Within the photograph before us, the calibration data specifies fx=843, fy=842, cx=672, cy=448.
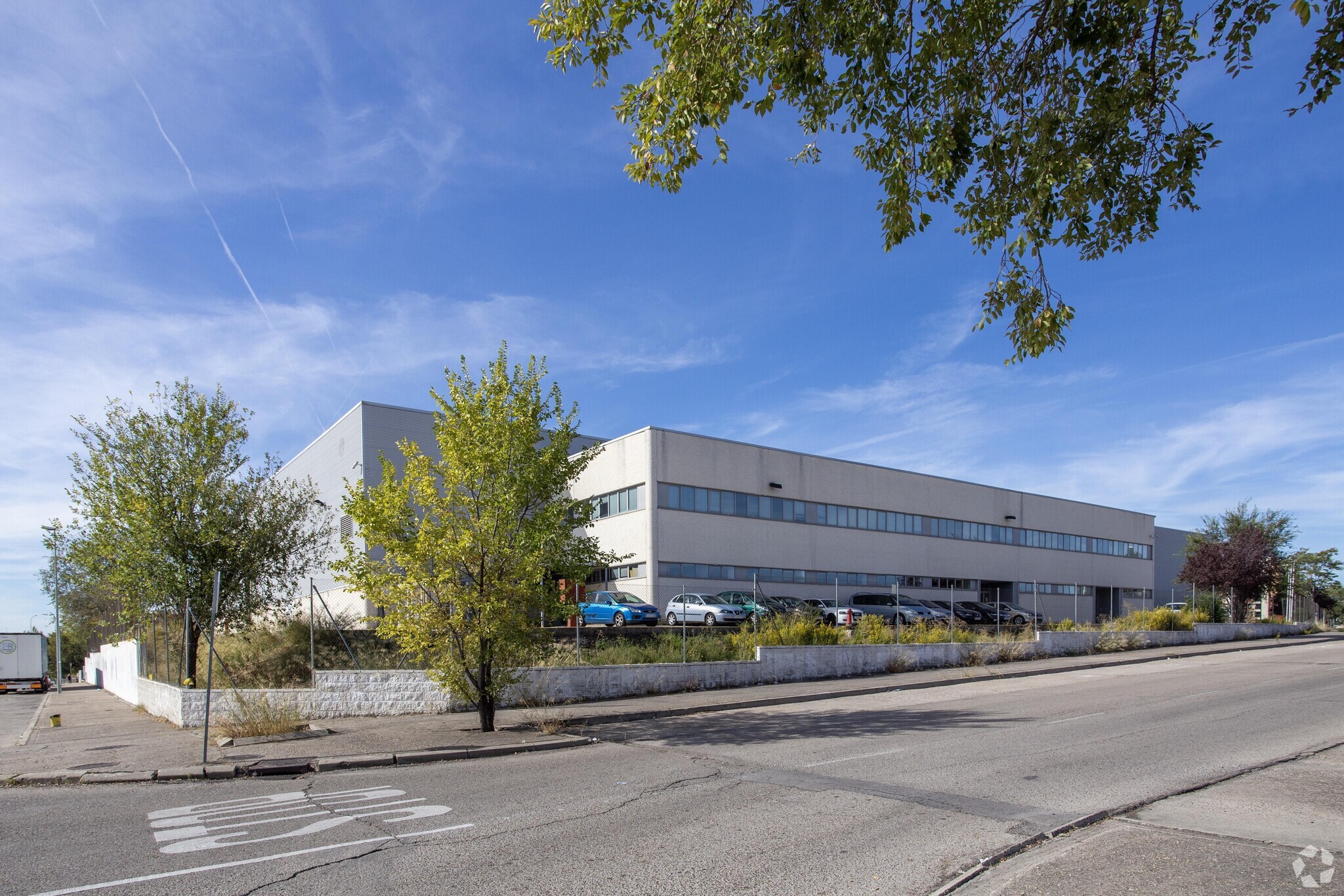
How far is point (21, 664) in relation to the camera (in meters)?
39.1

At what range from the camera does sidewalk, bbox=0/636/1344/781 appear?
11.5m

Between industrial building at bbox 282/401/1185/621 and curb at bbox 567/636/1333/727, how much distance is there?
34.4 ft

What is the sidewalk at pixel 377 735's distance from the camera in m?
11.5

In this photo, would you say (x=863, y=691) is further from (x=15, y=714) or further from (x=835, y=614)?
(x=15, y=714)

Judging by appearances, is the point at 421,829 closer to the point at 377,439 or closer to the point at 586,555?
the point at 586,555

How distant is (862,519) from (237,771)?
36.3m

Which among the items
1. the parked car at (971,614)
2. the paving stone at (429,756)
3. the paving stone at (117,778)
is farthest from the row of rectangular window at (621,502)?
the paving stone at (117,778)

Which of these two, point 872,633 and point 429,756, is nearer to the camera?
point 429,756

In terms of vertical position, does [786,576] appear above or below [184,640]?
below

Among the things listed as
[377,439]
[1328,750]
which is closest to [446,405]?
[1328,750]

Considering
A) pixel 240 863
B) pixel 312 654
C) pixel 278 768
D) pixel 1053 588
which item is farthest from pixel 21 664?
pixel 1053 588

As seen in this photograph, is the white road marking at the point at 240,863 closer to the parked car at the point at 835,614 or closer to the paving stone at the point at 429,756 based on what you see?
the paving stone at the point at 429,756

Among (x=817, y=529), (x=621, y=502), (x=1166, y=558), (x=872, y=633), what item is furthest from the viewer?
(x=1166, y=558)

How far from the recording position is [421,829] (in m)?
7.22
